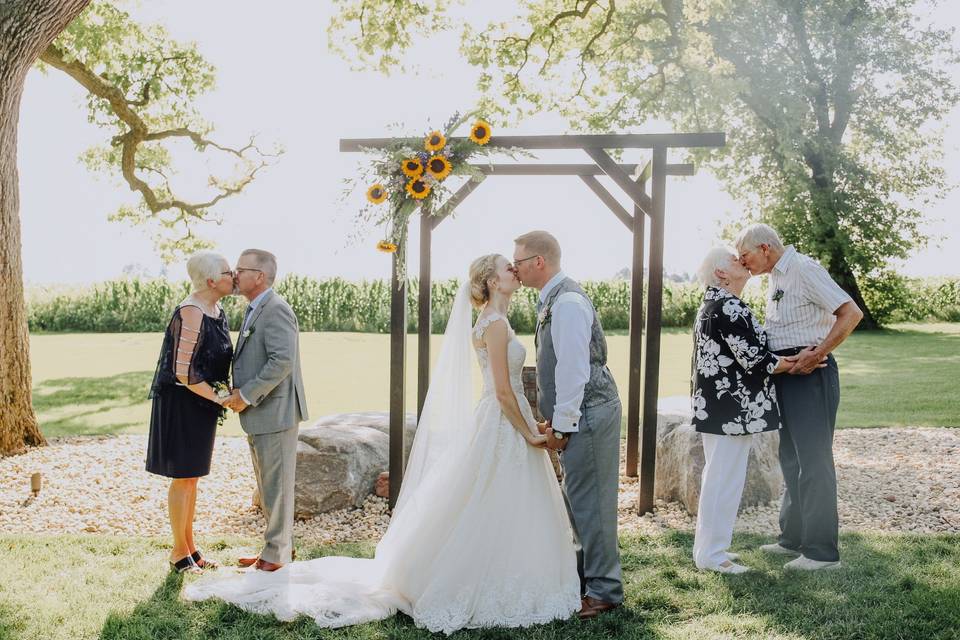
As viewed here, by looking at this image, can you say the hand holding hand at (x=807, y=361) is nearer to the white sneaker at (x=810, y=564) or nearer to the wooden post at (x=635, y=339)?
the white sneaker at (x=810, y=564)

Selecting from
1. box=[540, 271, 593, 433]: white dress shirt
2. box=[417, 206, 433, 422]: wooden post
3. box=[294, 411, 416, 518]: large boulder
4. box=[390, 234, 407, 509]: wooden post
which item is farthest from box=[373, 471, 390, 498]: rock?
box=[540, 271, 593, 433]: white dress shirt

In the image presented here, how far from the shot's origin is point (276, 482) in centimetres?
498

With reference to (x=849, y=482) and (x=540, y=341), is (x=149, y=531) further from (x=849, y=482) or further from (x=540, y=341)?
(x=849, y=482)

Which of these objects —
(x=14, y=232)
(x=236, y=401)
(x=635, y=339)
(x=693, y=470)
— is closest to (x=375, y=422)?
(x=635, y=339)

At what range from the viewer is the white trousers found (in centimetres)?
502

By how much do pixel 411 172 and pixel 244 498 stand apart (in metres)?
3.58

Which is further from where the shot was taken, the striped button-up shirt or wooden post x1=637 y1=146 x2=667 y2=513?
wooden post x1=637 y1=146 x2=667 y2=513

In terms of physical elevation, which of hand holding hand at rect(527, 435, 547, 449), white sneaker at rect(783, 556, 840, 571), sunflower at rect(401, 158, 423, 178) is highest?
sunflower at rect(401, 158, 423, 178)

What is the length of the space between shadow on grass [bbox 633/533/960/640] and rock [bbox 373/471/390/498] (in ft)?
8.35

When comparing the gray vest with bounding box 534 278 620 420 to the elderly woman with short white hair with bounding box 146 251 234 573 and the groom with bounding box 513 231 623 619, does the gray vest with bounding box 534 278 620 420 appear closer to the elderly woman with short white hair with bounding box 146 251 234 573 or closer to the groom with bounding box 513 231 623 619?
the groom with bounding box 513 231 623 619

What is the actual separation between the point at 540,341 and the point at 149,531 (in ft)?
12.8

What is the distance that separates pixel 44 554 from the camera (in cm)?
559

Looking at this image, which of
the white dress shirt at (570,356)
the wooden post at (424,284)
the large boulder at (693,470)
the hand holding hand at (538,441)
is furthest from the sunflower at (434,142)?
the large boulder at (693,470)

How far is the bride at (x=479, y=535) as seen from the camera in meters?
4.27
